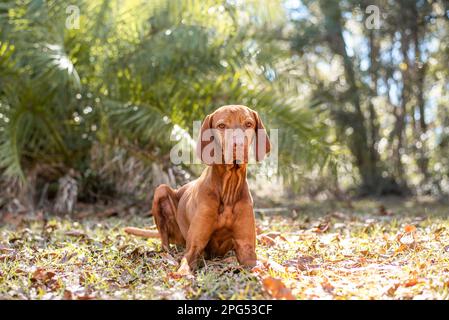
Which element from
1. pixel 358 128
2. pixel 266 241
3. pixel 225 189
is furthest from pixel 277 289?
pixel 358 128

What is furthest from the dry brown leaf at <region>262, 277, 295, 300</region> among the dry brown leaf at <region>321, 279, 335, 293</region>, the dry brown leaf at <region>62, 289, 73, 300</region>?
the dry brown leaf at <region>62, 289, 73, 300</region>

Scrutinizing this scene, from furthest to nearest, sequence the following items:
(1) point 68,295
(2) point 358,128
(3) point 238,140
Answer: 1. (2) point 358,128
2. (3) point 238,140
3. (1) point 68,295

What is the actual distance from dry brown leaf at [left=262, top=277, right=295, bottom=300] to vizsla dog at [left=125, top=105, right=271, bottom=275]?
0.67m

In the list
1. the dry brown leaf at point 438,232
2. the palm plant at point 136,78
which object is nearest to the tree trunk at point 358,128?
the palm plant at point 136,78

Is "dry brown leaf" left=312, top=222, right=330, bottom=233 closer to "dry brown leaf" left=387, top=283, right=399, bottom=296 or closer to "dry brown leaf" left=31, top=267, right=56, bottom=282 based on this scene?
"dry brown leaf" left=387, top=283, right=399, bottom=296

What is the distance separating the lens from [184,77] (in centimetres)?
789

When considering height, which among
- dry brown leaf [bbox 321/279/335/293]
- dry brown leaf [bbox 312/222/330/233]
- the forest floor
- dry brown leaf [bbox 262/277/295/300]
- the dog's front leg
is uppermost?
the dog's front leg

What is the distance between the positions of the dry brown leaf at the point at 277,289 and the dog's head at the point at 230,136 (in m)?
0.84

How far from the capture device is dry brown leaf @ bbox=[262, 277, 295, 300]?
2.98m

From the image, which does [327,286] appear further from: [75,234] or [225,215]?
[75,234]

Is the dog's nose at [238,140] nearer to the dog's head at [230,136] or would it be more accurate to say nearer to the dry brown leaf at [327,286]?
the dog's head at [230,136]

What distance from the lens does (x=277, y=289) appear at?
9.92ft

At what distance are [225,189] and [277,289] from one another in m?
0.94
